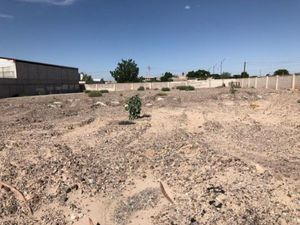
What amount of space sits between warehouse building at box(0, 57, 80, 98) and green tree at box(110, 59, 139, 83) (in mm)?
25479

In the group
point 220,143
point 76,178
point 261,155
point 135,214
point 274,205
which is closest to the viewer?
point 274,205

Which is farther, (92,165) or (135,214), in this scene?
(92,165)

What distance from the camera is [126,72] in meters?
94.4

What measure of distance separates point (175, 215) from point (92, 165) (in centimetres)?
303

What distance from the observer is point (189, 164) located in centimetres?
737

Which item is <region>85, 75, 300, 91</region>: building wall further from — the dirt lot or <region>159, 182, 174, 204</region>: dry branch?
<region>159, 182, 174, 204</region>: dry branch

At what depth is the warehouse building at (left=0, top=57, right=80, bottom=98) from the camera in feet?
153

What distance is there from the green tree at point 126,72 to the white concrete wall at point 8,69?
47140mm

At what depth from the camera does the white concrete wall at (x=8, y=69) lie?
48812mm

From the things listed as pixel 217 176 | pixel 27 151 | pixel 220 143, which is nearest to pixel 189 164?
pixel 217 176

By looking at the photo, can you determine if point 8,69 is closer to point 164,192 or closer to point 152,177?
point 152,177

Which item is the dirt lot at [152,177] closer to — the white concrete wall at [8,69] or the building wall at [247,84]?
the building wall at [247,84]

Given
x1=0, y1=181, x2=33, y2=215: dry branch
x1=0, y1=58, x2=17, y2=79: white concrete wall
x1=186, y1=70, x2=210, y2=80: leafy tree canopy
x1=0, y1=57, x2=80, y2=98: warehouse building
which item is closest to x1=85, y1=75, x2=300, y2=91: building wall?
x1=0, y1=57, x2=80, y2=98: warehouse building

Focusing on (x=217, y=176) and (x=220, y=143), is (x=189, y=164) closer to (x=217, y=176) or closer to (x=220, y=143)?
(x=217, y=176)
